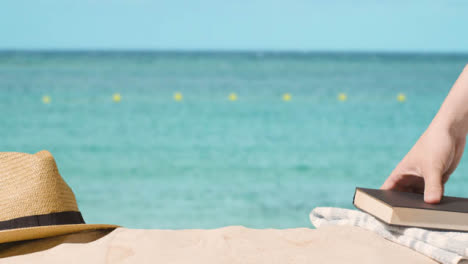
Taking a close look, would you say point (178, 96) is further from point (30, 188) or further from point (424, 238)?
point (424, 238)

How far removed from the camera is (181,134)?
7805mm

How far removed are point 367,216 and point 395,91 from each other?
14.8 metres

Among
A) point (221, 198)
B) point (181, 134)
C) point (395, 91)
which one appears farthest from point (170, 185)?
point (395, 91)

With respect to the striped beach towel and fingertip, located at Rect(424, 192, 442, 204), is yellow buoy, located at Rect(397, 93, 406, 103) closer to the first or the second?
the striped beach towel

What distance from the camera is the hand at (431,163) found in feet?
3.58

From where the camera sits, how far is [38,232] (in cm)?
120

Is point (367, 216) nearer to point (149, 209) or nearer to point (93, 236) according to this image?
point (93, 236)

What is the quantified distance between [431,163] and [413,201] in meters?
0.09

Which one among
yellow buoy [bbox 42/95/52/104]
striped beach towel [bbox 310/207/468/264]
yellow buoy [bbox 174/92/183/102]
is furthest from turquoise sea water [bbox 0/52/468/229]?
striped beach towel [bbox 310/207/468/264]

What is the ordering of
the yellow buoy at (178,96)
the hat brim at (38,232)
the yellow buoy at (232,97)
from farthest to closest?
the yellow buoy at (232,97) → the yellow buoy at (178,96) → the hat brim at (38,232)

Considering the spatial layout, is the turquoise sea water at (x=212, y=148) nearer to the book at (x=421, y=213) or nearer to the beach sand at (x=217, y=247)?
the beach sand at (x=217, y=247)

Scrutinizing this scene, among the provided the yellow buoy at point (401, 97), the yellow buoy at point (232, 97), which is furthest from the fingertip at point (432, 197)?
the yellow buoy at point (401, 97)

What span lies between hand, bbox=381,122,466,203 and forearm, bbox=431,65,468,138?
1 cm

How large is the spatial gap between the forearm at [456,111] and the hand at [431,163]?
13mm
